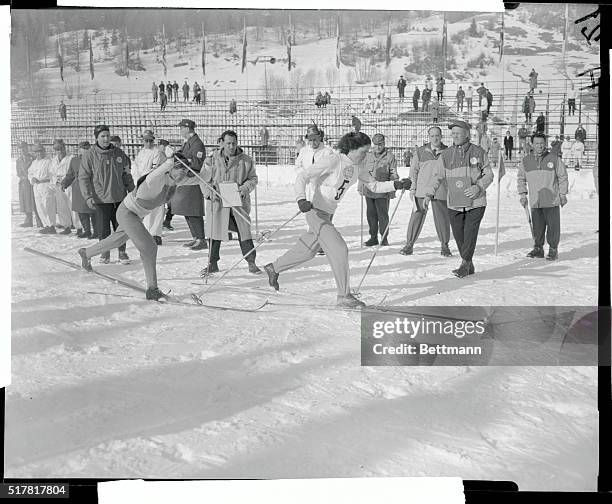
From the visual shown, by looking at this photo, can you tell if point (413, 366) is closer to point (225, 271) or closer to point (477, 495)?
point (477, 495)

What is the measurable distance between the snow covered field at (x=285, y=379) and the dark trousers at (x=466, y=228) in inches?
2.1

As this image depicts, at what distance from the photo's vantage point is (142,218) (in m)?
5.08

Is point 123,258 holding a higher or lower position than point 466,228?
lower

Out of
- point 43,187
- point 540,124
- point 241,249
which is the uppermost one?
point 540,124

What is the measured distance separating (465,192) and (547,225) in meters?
0.45

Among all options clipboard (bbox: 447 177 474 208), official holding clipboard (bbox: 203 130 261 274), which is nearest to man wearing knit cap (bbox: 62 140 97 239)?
official holding clipboard (bbox: 203 130 261 274)

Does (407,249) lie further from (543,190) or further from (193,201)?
(193,201)

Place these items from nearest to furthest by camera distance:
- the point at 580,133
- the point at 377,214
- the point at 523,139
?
the point at 580,133 → the point at 523,139 → the point at 377,214

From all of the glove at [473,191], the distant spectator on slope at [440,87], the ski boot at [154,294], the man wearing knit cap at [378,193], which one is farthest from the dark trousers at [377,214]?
the ski boot at [154,294]

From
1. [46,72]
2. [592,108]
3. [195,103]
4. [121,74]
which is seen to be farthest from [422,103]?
[46,72]

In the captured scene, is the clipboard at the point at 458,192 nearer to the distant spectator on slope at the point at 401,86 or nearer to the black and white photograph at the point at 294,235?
the black and white photograph at the point at 294,235

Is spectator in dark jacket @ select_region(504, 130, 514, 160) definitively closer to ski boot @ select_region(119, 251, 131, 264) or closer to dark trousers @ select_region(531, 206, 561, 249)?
dark trousers @ select_region(531, 206, 561, 249)

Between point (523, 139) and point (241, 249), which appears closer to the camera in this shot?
point (523, 139)

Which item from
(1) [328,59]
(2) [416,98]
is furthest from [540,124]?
(1) [328,59]
